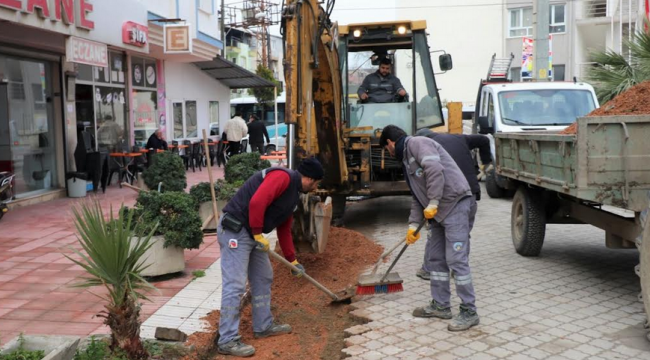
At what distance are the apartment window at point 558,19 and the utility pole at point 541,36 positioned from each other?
21.2 meters

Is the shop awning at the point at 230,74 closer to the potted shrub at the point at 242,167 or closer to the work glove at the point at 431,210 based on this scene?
the potted shrub at the point at 242,167

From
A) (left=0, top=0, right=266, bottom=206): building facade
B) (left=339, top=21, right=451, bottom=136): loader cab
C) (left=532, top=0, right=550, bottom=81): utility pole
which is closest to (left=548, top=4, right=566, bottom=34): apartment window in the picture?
(left=532, top=0, right=550, bottom=81): utility pole

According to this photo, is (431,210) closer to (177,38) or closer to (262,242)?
(262,242)

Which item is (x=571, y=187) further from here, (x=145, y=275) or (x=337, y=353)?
(x=145, y=275)

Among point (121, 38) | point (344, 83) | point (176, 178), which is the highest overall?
point (121, 38)

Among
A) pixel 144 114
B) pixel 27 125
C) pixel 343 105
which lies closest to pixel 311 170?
pixel 343 105

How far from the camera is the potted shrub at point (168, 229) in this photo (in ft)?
21.7

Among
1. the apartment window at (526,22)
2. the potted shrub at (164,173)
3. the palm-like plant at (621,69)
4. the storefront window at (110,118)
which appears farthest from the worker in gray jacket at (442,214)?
the apartment window at (526,22)

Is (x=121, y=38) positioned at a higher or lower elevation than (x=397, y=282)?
higher

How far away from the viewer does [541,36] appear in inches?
645

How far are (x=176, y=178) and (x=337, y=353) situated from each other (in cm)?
728

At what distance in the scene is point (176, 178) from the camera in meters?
11.6

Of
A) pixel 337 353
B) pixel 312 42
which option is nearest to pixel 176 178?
pixel 312 42

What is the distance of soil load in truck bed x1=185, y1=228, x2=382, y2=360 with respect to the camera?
16.4ft
